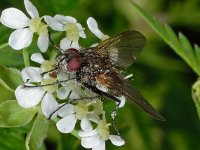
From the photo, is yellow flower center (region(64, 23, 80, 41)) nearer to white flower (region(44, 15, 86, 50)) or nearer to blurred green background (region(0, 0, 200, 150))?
white flower (region(44, 15, 86, 50))

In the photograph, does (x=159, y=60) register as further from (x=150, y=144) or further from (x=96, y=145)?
(x=96, y=145)

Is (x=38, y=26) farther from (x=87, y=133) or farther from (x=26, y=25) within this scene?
(x=87, y=133)

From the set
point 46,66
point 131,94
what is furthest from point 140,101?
point 46,66

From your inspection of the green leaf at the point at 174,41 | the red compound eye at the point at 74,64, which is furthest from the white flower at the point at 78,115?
the green leaf at the point at 174,41

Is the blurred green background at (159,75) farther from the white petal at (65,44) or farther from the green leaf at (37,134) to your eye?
the green leaf at (37,134)

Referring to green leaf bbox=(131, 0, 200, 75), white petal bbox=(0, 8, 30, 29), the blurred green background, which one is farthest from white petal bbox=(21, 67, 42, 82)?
the blurred green background

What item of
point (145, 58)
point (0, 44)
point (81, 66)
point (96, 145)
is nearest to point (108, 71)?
point (81, 66)
